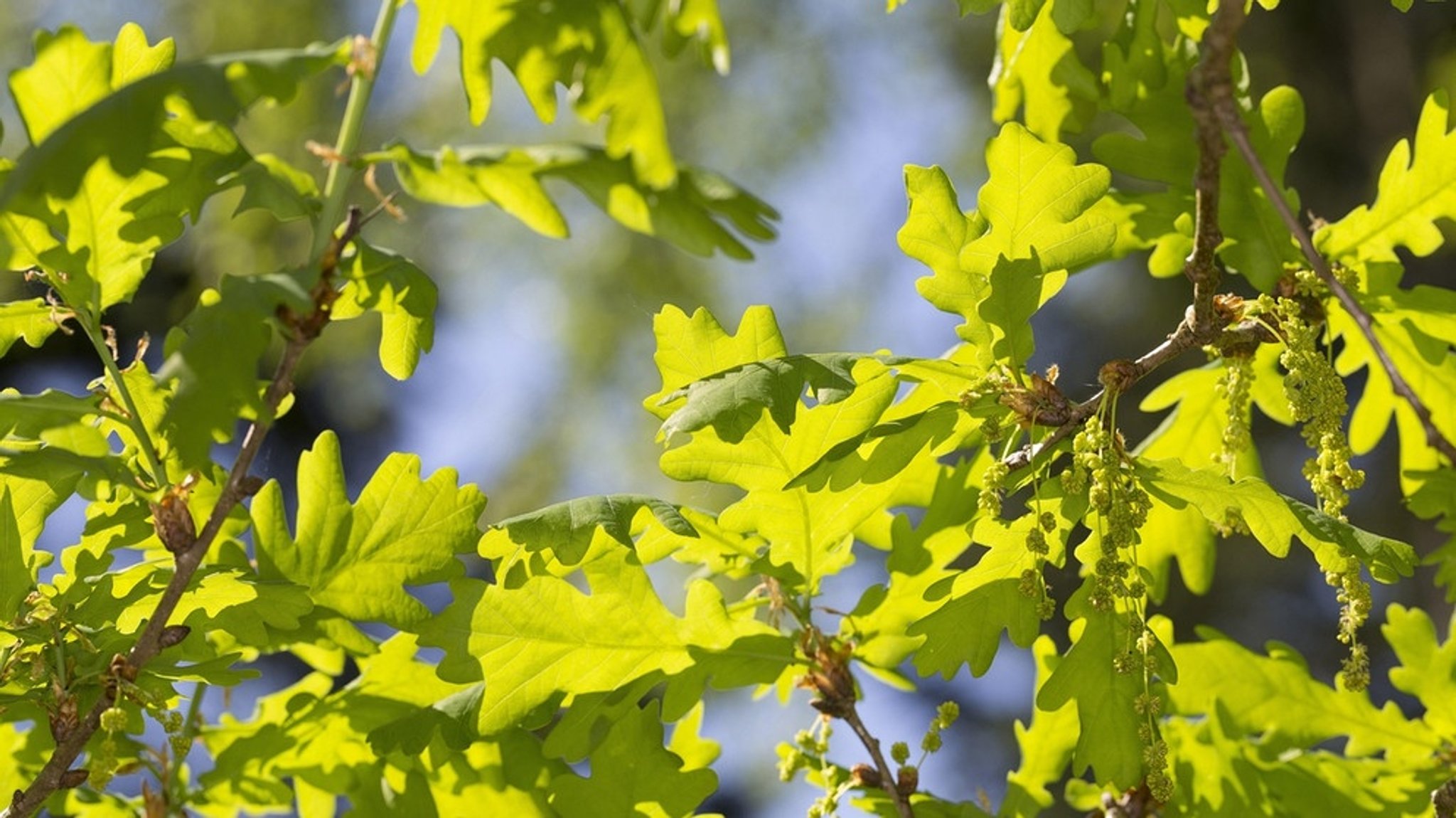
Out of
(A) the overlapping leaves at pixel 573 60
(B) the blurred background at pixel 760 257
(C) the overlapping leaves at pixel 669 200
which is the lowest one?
(B) the blurred background at pixel 760 257

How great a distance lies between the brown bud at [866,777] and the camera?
1341 mm

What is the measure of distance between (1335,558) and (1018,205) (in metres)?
0.36

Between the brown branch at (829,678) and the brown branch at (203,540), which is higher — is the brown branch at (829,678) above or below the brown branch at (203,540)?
below

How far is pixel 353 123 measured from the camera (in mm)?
935

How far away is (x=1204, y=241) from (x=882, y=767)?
0.50m

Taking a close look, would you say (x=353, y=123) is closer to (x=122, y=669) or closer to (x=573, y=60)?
(x=573, y=60)

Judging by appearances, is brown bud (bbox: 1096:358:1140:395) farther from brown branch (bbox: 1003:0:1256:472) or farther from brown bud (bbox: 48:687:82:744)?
brown bud (bbox: 48:687:82:744)

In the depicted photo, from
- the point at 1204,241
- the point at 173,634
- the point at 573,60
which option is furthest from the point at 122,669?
the point at 1204,241

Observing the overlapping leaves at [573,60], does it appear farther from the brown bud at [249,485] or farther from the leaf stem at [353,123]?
the brown bud at [249,485]

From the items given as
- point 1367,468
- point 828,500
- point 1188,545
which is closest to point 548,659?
point 828,500

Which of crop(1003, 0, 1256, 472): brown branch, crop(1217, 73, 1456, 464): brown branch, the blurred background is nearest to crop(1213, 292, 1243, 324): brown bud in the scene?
crop(1003, 0, 1256, 472): brown branch

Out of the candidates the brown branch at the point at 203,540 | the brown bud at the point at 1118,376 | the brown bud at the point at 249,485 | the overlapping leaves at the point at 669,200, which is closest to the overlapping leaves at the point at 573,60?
the overlapping leaves at the point at 669,200

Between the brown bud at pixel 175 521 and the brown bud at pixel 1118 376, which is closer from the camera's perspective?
the brown bud at pixel 175 521

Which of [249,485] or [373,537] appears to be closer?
[249,485]
